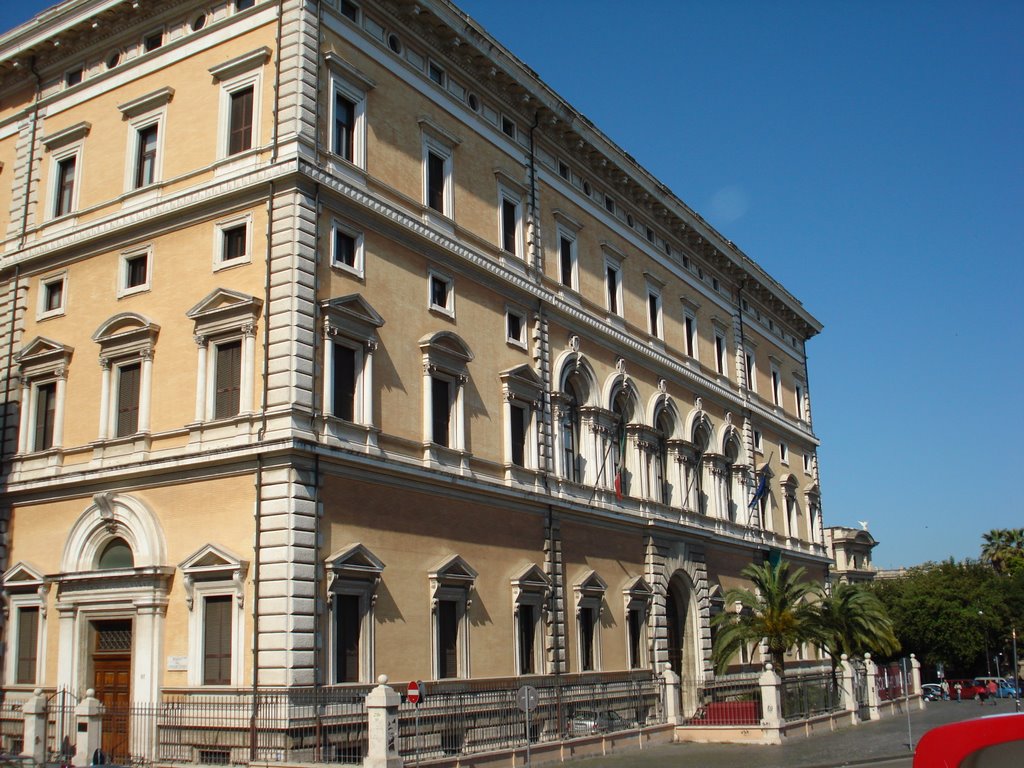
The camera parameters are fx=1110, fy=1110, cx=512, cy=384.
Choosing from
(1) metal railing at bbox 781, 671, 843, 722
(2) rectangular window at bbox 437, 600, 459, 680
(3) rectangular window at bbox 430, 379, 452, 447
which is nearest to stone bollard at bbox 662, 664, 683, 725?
(1) metal railing at bbox 781, 671, 843, 722

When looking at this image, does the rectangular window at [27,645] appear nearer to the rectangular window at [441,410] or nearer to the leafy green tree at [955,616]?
the rectangular window at [441,410]

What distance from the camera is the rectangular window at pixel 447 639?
26.0 meters

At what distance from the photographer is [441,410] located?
1085 inches

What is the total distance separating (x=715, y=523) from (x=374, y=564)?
21.4 m

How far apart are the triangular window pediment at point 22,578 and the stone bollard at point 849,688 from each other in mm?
26913

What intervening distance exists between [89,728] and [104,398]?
752 centimetres

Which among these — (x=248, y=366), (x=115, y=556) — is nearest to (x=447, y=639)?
(x=115, y=556)

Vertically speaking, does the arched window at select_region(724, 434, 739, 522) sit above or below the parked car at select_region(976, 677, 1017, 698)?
above

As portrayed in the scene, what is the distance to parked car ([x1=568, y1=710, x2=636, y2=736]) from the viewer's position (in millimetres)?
29509

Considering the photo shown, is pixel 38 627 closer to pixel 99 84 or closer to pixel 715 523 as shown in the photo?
pixel 99 84

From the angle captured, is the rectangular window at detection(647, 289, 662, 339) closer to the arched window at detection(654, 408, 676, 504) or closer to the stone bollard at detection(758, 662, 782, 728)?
the arched window at detection(654, 408, 676, 504)

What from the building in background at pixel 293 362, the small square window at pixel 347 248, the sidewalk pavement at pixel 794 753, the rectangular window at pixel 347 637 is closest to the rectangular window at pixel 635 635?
the building in background at pixel 293 362

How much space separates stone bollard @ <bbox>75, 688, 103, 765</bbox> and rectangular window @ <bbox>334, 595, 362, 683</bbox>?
4671 millimetres

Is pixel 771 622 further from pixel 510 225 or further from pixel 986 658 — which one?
pixel 986 658
